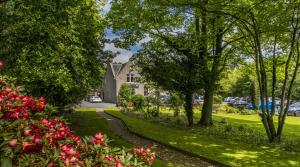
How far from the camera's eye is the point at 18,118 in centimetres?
437

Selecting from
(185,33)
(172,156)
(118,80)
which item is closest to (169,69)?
(185,33)

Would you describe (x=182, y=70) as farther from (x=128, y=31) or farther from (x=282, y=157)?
(x=282, y=157)

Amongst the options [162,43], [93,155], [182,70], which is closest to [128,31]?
[162,43]

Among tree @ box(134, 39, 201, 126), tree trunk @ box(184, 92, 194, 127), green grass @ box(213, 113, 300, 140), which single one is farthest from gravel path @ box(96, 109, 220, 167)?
green grass @ box(213, 113, 300, 140)

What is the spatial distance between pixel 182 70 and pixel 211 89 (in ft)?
10.7

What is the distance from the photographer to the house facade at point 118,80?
243 feet

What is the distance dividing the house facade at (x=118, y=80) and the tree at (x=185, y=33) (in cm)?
4449

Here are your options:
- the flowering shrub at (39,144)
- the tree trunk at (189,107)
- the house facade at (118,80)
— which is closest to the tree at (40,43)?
the flowering shrub at (39,144)

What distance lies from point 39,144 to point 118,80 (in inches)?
2763

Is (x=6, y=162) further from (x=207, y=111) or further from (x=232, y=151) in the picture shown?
(x=207, y=111)

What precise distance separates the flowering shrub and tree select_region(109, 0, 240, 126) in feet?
58.9

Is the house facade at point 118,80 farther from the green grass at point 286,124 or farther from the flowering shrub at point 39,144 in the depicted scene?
the flowering shrub at point 39,144

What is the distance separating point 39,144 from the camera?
13.7 ft

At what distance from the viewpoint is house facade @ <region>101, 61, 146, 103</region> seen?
7406 centimetres
